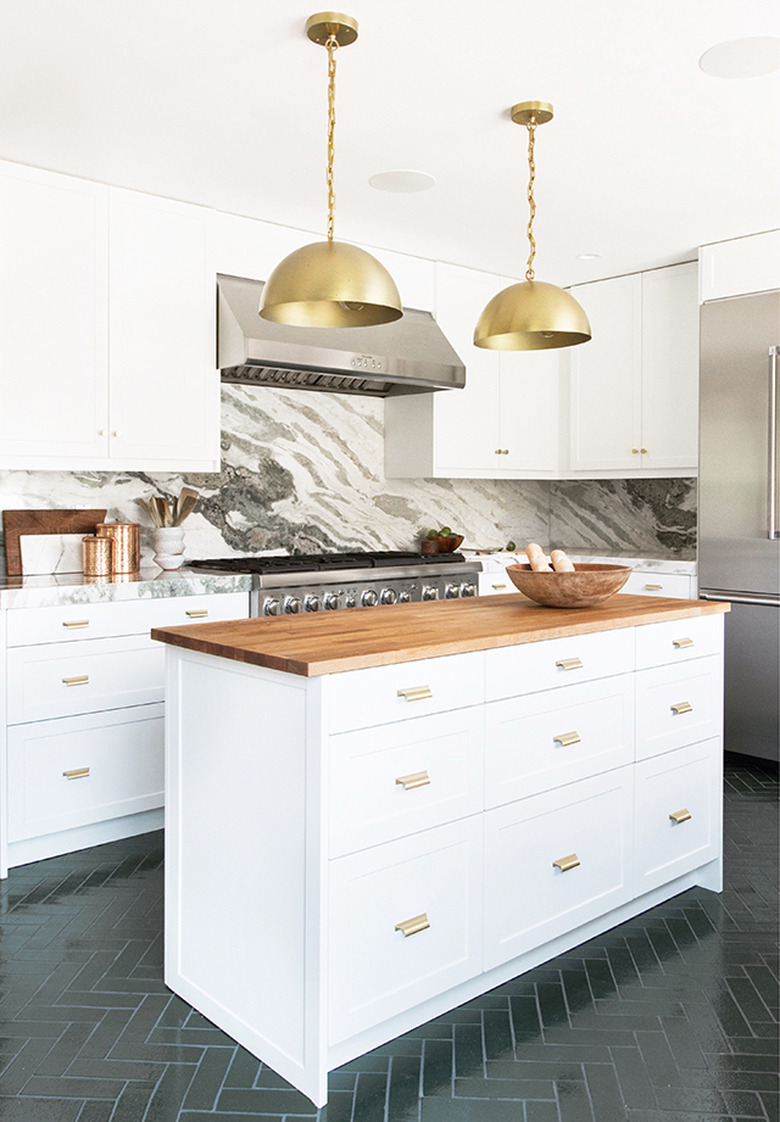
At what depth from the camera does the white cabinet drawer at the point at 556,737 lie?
8.21ft

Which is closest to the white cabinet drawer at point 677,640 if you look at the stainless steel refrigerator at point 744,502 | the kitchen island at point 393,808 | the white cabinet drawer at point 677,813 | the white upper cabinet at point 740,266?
the kitchen island at point 393,808

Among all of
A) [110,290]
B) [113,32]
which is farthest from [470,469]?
[113,32]

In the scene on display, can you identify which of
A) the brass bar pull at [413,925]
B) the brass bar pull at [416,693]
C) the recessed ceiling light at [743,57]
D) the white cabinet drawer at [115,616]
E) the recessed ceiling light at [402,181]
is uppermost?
the recessed ceiling light at [402,181]

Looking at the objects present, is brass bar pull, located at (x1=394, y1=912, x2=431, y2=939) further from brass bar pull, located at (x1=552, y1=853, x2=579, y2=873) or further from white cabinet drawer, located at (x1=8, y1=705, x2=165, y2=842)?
white cabinet drawer, located at (x1=8, y1=705, x2=165, y2=842)

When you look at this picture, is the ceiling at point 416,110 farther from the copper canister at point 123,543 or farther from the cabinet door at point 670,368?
the copper canister at point 123,543

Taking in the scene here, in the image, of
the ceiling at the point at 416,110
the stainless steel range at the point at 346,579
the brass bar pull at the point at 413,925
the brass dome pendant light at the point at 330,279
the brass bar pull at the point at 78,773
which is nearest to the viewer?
the brass bar pull at the point at 413,925

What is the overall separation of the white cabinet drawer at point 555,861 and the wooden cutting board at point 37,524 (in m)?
2.50

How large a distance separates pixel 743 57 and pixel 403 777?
237cm

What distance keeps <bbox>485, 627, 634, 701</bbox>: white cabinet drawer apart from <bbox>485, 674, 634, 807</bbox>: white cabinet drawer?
0.03 m

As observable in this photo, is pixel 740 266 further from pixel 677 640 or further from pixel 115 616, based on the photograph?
pixel 115 616

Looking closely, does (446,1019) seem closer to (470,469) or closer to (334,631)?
(334,631)

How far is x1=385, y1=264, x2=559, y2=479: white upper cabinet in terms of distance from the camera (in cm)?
525

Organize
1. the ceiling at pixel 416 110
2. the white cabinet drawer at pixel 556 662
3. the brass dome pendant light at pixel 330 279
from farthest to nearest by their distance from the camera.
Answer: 1. the ceiling at pixel 416 110
2. the white cabinet drawer at pixel 556 662
3. the brass dome pendant light at pixel 330 279

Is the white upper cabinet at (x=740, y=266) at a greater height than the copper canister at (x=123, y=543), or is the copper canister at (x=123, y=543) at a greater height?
the white upper cabinet at (x=740, y=266)
